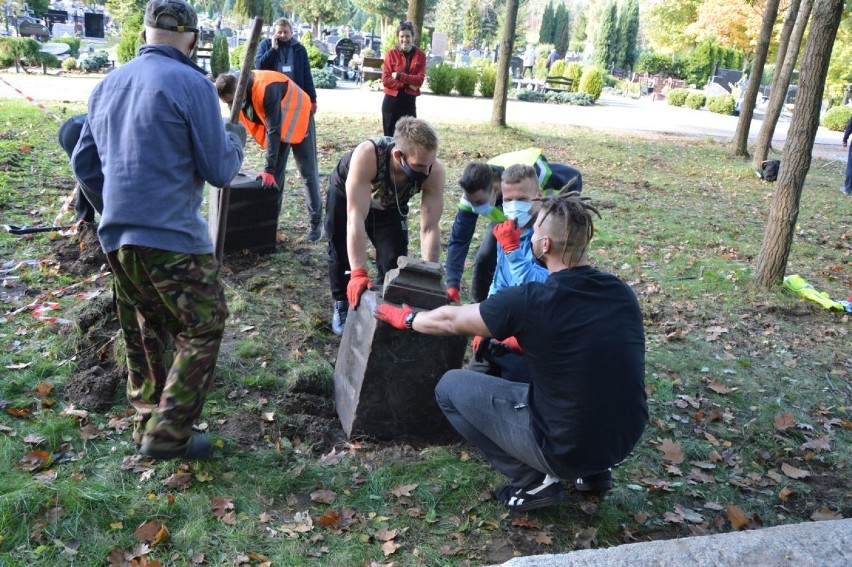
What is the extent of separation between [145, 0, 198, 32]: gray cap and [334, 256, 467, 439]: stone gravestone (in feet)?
4.67

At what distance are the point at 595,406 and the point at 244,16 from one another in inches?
1615

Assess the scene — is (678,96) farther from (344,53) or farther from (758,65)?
(758,65)

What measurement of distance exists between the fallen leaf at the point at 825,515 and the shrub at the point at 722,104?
97.7 feet

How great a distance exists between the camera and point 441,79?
2466cm

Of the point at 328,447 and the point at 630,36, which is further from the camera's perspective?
the point at 630,36

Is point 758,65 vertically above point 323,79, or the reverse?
point 758,65

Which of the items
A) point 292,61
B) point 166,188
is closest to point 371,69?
point 292,61

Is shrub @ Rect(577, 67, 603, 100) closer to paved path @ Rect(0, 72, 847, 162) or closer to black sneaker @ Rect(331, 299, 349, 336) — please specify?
paved path @ Rect(0, 72, 847, 162)

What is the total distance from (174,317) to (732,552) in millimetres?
2368

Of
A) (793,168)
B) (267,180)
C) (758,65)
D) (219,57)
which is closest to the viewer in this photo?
(267,180)

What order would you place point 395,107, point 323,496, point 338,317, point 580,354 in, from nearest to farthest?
point 580,354 < point 323,496 < point 338,317 < point 395,107

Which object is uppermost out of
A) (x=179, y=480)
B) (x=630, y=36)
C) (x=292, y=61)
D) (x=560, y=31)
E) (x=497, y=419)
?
(x=560, y=31)

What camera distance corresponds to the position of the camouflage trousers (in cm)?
281

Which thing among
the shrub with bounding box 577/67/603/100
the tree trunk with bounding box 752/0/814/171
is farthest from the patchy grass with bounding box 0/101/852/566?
the shrub with bounding box 577/67/603/100
